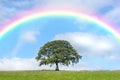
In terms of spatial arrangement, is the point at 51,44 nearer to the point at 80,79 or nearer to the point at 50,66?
the point at 50,66

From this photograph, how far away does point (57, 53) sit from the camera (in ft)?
316

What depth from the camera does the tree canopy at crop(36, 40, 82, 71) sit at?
95.8m

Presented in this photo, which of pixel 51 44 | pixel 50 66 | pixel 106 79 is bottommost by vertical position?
pixel 106 79

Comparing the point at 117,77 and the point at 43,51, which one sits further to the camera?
the point at 43,51

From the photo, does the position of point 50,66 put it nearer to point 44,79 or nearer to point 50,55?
point 50,55

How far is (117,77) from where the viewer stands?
159 ft

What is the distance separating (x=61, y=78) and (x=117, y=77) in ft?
27.7

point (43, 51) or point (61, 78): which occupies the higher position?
point (43, 51)

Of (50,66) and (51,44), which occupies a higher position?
(51,44)

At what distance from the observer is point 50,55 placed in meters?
97.3

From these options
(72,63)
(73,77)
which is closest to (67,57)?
(72,63)

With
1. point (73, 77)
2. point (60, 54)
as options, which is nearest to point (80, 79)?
point (73, 77)

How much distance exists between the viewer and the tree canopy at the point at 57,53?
95812 millimetres

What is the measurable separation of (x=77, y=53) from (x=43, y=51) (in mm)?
10305
